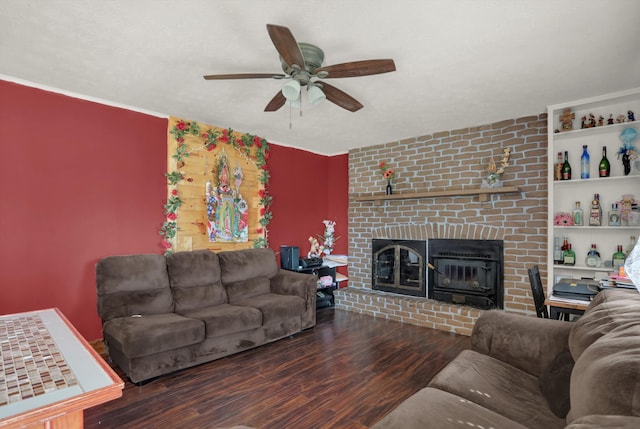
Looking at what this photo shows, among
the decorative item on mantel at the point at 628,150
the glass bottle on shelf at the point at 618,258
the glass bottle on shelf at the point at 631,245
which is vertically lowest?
the glass bottle on shelf at the point at 618,258

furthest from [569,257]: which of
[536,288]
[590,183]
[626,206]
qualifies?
Result: [536,288]

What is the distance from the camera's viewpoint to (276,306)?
346 cm

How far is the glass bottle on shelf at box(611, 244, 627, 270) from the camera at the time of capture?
3002 millimetres

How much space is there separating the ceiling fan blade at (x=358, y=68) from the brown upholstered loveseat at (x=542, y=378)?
1.71m

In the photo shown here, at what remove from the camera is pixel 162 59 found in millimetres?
2441

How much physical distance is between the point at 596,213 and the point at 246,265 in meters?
3.73

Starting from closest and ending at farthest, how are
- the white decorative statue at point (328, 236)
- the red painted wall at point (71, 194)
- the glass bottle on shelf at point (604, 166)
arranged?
the red painted wall at point (71, 194) < the glass bottle on shelf at point (604, 166) < the white decorative statue at point (328, 236)

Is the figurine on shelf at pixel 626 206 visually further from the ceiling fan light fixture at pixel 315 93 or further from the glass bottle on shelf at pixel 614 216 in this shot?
the ceiling fan light fixture at pixel 315 93

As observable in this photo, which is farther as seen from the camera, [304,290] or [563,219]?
[304,290]

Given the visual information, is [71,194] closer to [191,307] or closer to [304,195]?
[191,307]

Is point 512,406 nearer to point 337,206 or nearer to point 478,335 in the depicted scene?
point 478,335

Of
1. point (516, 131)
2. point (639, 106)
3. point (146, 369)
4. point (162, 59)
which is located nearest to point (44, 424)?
point (146, 369)

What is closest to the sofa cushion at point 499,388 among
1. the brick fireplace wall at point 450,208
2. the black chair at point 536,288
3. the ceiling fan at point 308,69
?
the black chair at point 536,288

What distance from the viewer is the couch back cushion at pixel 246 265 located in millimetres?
3762
